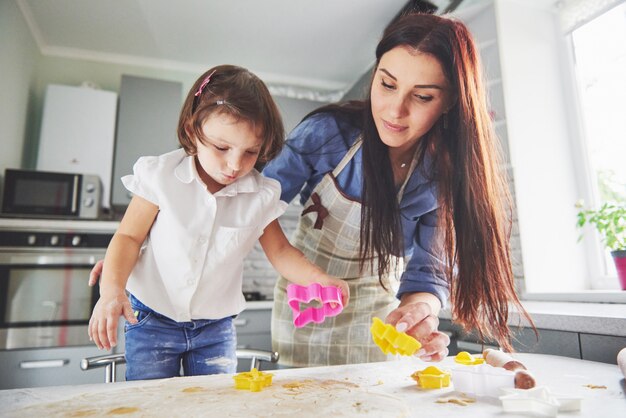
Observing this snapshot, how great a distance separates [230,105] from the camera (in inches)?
28.9

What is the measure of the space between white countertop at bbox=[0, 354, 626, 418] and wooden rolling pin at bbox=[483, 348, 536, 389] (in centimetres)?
4

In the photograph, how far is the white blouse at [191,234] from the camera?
767 millimetres

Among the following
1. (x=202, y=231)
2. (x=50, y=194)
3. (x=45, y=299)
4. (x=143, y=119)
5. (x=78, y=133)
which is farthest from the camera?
(x=143, y=119)

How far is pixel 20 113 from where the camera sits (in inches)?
89.8

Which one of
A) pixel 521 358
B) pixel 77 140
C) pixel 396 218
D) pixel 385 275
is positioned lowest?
pixel 521 358

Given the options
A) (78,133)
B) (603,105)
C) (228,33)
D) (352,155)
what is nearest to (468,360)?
(352,155)

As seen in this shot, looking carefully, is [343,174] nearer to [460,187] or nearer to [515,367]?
[460,187]

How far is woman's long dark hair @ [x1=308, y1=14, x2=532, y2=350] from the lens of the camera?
79 centimetres

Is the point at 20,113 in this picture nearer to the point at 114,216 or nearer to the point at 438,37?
the point at 114,216

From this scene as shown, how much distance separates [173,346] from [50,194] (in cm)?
161

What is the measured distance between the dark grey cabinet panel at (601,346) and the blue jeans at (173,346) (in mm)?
725

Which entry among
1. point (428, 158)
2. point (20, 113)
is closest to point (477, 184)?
point (428, 158)

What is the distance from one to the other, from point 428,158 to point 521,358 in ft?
1.37

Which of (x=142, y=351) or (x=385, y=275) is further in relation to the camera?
(x=385, y=275)
